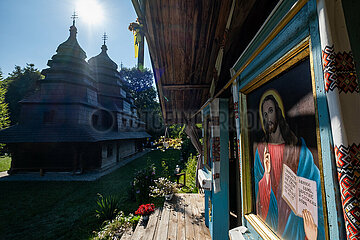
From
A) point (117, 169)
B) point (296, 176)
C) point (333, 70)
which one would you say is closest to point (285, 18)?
point (333, 70)

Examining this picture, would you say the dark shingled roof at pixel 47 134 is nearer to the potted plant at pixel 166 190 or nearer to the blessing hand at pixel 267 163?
the potted plant at pixel 166 190

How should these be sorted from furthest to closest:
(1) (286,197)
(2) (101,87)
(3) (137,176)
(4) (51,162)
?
(2) (101,87)
(4) (51,162)
(3) (137,176)
(1) (286,197)

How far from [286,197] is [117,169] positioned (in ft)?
46.6

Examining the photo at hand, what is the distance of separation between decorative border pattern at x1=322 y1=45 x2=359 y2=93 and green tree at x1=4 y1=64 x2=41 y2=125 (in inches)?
1308

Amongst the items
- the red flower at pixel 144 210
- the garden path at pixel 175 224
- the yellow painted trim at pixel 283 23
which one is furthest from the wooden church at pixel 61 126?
the yellow painted trim at pixel 283 23

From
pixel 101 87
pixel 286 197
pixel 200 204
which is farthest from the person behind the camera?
pixel 101 87

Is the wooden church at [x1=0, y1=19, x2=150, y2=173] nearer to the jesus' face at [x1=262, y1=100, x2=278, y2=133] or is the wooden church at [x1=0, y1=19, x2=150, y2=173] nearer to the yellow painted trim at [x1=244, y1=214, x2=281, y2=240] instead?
the yellow painted trim at [x1=244, y1=214, x2=281, y2=240]

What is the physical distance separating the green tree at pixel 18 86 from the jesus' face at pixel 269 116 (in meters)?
32.9

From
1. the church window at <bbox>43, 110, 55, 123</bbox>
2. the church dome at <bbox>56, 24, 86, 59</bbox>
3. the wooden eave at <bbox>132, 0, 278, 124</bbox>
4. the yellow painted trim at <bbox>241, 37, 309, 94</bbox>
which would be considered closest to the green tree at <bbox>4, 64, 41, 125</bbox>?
the church dome at <bbox>56, 24, 86, 59</bbox>

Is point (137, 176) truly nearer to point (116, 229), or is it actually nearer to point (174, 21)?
point (116, 229)

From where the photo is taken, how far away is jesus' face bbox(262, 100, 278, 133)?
3.52 feet

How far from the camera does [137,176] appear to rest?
694 centimetres

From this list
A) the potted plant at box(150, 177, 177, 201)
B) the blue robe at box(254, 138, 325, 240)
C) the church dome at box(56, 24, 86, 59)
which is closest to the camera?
the blue robe at box(254, 138, 325, 240)

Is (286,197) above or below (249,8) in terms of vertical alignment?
below
